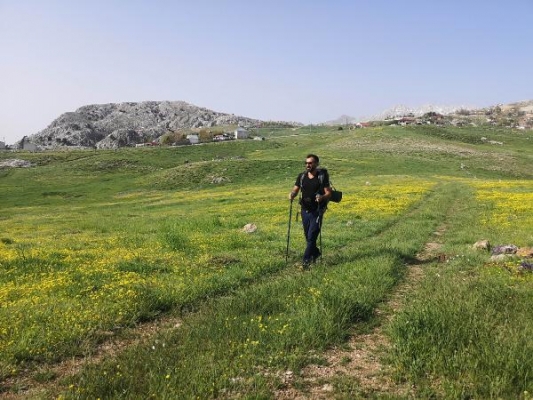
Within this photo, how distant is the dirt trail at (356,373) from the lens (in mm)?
5480

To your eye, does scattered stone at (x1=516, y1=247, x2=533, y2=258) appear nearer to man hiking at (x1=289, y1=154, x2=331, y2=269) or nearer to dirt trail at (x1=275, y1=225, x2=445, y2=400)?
man hiking at (x1=289, y1=154, x2=331, y2=269)

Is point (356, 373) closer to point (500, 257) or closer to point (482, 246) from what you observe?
point (500, 257)

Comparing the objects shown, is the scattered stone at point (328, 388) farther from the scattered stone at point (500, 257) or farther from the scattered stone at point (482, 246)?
the scattered stone at point (482, 246)

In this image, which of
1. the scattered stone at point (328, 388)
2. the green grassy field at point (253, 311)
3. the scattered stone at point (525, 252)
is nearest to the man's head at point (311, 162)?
the green grassy field at point (253, 311)

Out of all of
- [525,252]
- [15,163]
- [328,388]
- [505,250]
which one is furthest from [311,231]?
[15,163]

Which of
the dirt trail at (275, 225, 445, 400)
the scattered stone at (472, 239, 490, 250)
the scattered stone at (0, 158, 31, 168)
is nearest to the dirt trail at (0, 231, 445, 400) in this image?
the dirt trail at (275, 225, 445, 400)

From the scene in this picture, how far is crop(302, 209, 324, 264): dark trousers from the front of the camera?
12.9 m

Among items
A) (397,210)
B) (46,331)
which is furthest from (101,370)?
(397,210)

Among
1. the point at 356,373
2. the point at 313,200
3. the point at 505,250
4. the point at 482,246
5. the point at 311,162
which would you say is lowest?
the point at 482,246

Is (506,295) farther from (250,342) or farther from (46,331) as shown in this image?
(46,331)

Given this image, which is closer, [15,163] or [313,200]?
[313,200]

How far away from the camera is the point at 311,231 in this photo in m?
12.9

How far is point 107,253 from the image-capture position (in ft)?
48.8

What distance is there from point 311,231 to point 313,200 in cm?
96
